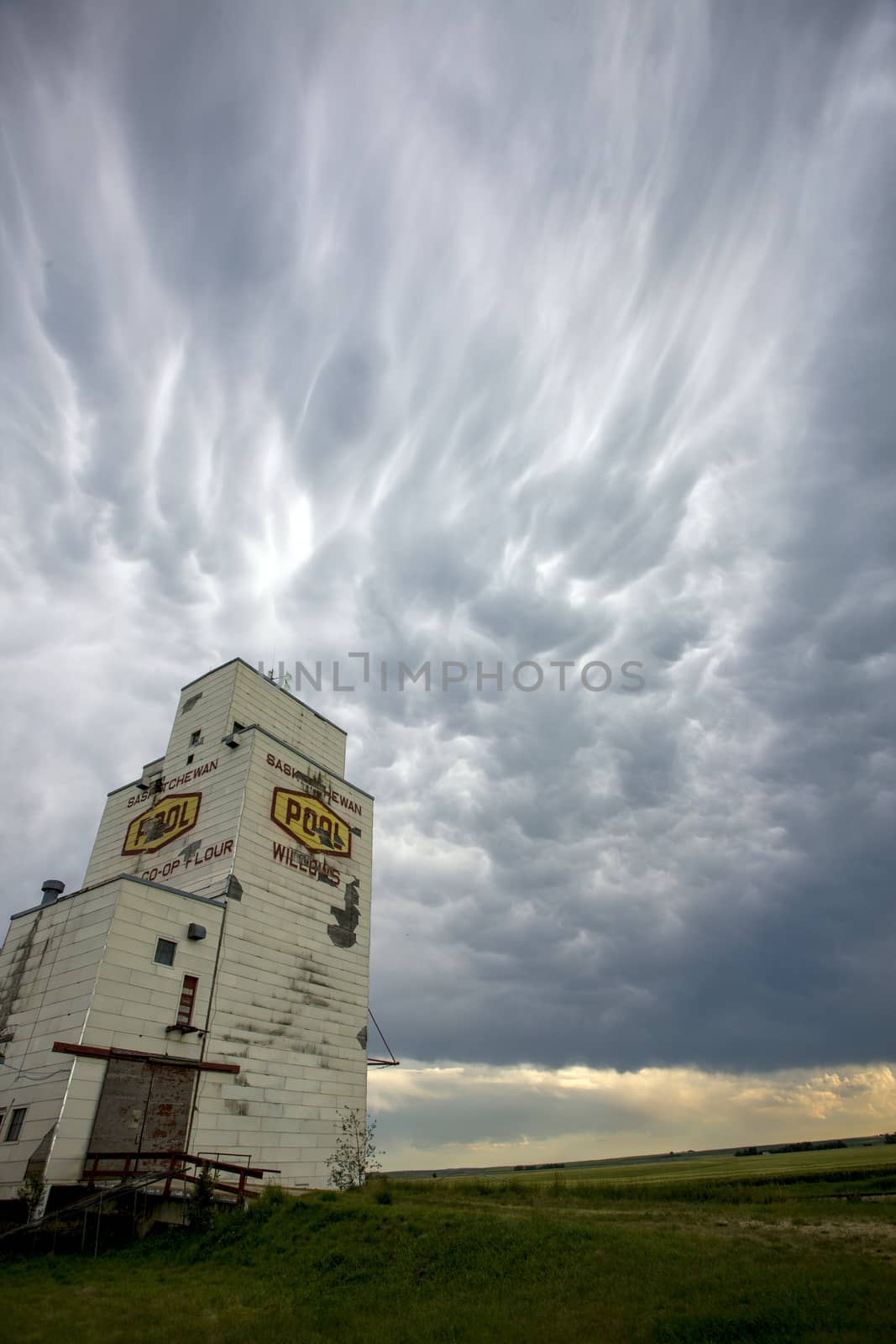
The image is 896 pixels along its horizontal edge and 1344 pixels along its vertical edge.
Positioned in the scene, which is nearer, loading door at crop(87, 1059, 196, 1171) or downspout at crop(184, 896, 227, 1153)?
loading door at crop(87, 1059, 196, 1171)

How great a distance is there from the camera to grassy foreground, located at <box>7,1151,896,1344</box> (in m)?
12.1

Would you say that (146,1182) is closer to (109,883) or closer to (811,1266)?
(109,883)

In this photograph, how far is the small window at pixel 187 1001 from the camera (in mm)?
29266

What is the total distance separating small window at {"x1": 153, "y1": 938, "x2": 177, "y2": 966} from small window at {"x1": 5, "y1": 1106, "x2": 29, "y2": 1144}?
20.3 ft

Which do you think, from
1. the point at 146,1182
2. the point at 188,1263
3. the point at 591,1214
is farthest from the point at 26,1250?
the point at 591,1214

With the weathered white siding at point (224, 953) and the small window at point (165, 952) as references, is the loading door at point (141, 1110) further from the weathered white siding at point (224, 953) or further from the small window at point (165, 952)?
the small window at point (165, 952)

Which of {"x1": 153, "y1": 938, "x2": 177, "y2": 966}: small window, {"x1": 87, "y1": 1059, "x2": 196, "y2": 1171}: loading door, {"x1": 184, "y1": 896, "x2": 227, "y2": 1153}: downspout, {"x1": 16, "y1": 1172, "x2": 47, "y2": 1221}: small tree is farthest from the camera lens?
{"x1": 153, "y1": 938, "x2": 177, "y2": 966}: small window

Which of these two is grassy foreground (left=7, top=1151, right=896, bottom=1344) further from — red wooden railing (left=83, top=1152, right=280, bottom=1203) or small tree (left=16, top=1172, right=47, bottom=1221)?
small tree (left=16, top=1172, right=47, bottom=1221)

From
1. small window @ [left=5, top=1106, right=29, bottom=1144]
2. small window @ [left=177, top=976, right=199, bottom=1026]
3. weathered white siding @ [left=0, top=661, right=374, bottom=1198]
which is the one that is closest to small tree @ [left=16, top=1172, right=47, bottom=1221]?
weathered white siding @ [left=0, top=661, right=374, bottom=1198]

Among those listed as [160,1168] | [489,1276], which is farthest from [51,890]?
[489,1276]

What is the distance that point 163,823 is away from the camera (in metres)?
40.1

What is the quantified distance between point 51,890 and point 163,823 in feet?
21.1

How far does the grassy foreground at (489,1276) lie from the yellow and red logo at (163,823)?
2036 cm

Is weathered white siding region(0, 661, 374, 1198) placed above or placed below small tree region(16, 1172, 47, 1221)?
above
